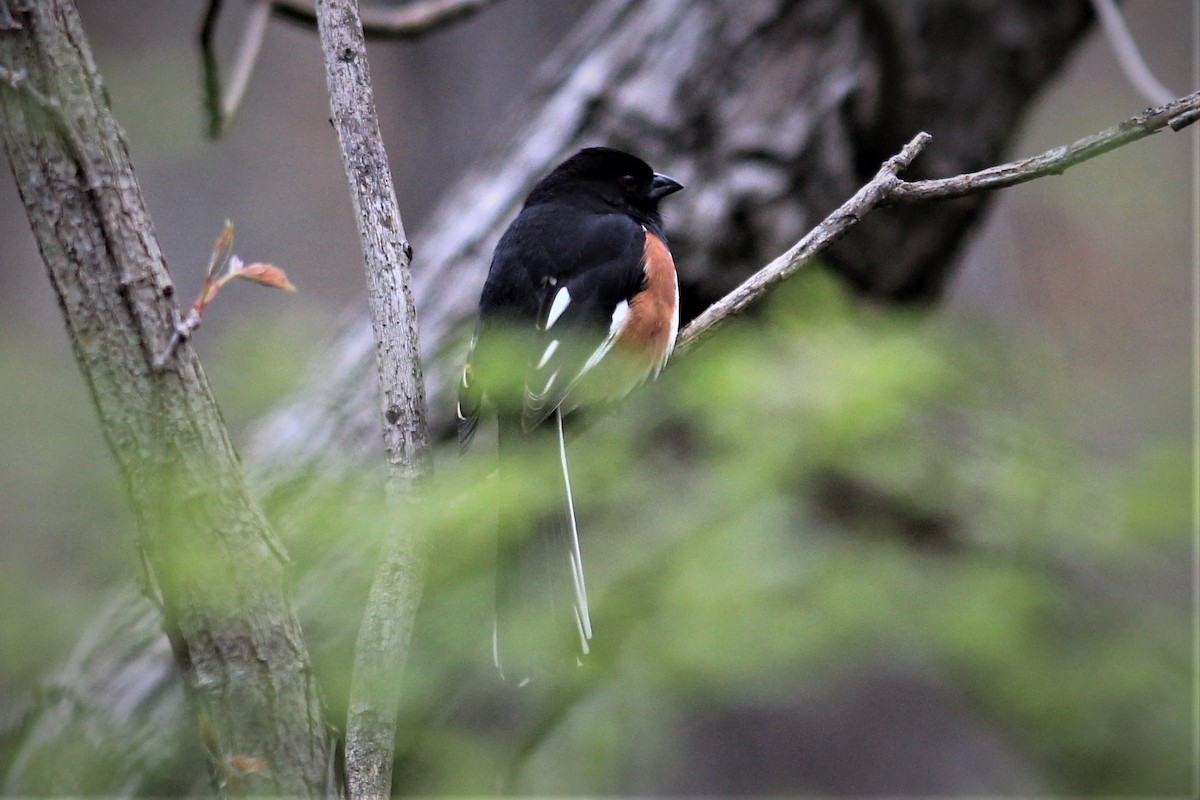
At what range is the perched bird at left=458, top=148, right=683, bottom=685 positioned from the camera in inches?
74.2

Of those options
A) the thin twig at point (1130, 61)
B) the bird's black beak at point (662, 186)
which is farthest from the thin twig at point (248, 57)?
the thin twig at point (1130, 61)

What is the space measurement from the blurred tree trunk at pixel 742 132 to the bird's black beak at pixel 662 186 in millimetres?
284

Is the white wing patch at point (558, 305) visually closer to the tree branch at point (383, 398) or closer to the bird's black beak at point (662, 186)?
the bird's black beak at point (662, 186)

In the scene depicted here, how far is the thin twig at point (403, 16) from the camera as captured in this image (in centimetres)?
271

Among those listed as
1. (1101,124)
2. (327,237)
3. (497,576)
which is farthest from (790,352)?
(327,237)

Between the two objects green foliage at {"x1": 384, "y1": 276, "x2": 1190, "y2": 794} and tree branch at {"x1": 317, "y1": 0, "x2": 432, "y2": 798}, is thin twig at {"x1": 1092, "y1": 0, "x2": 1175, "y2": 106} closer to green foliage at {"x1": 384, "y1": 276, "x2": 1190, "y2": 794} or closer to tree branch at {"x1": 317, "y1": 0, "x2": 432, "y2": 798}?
green foliage at {"x1": 384, "y1": 276, "x2": 1190, "y2": 794}

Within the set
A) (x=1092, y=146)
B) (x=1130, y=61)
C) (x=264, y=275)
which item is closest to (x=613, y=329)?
(x=264, y=275)

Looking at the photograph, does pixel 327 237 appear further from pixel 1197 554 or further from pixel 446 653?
pixel 1197 554

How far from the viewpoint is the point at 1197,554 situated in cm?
255

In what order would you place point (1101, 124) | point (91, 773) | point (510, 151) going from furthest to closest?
point (1101, 124) < point (510, 151) < point (91, 773)

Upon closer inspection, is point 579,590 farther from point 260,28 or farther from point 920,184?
point 260,28

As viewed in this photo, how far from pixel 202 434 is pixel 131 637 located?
1604 mm

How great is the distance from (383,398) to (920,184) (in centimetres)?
83

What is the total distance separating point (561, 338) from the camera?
225 cm
